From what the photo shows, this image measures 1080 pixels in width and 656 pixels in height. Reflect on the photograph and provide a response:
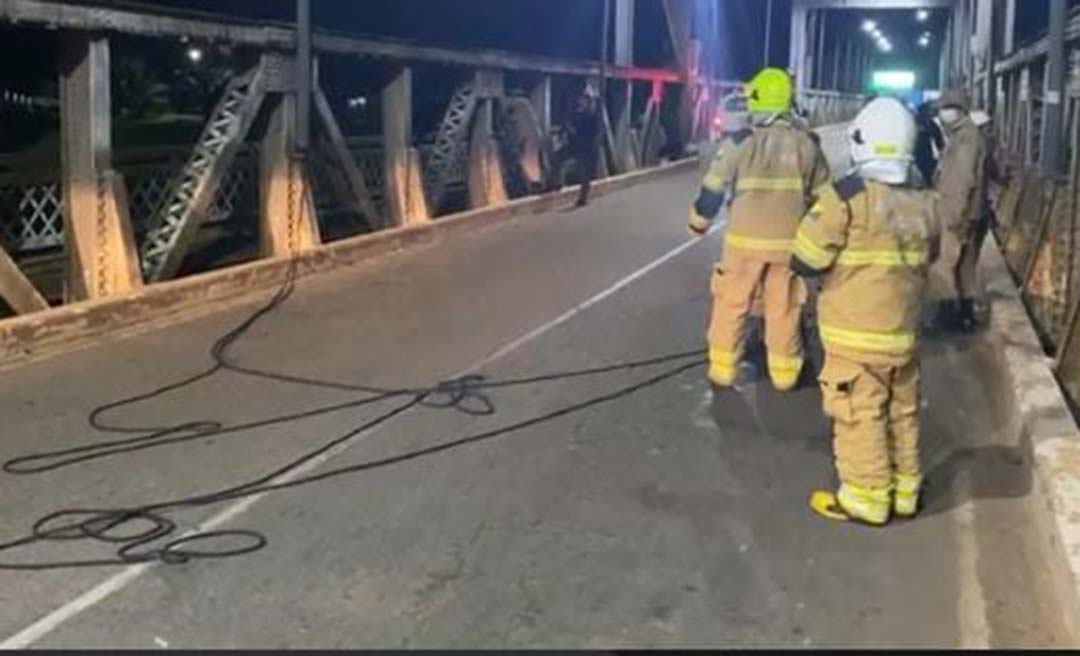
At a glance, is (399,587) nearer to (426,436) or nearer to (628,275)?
(426,436)

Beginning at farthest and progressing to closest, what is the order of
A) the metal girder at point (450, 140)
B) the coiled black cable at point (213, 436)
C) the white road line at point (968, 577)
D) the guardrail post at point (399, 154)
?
1. the metal girder at point (450, 140)
2. the guardrail post at point (399, 154)
3. the coiled black cable at point (213, 436)
4. the white road line at point (968, 577)

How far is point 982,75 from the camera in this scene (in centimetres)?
2633

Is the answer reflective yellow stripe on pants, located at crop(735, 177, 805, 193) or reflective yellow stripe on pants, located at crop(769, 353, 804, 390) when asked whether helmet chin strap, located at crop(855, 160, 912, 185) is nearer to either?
reflective yellow stripe on pants, located at crop(735, 177, 805, 193)

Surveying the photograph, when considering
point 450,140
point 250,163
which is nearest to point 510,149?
point 450,140

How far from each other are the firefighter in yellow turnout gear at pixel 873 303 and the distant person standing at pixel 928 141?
6.12 m

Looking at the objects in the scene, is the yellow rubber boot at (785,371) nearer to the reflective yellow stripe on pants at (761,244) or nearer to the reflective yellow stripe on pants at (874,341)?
the reflective yellow stripe on pants at (761,244)

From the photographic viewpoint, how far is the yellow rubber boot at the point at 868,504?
5.07 meters

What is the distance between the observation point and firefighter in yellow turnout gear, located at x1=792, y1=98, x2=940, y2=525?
5035mm

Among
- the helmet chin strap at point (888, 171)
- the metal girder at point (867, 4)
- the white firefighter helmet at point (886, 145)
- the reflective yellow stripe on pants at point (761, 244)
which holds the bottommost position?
the reflective yellow stripe on pants at point (761, 244)

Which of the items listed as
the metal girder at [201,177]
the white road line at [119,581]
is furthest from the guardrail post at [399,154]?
the white road line at [119,581]

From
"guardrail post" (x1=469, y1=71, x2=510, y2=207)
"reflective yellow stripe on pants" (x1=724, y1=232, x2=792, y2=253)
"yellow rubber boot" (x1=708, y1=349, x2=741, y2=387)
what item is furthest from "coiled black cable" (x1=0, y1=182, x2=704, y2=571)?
"guardrail post" (x1=469, y1=71, x2=510, y2=207)

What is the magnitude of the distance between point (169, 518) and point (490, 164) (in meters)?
11.8

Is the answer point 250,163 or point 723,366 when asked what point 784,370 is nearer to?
point 723,366

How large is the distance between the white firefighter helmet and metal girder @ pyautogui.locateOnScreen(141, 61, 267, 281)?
612 cm
